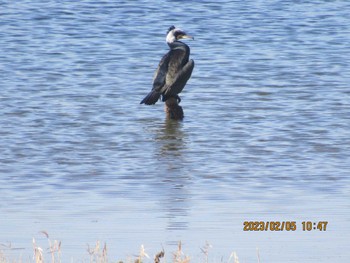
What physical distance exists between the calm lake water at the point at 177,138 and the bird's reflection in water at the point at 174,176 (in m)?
0.02

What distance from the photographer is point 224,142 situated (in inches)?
522

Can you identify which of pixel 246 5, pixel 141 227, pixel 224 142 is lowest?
pixel 246 5

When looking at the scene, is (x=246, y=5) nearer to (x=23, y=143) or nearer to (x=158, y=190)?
(x=23, y=143)

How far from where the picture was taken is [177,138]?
543 inches

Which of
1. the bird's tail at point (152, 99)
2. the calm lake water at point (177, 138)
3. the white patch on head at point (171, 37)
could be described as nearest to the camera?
the calm lake water at point (177, 138)

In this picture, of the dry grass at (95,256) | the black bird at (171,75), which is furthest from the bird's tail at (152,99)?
the dry grass at (95,256)

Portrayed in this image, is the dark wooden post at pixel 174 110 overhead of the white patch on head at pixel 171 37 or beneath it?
beneath

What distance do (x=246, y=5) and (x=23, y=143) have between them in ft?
54.5

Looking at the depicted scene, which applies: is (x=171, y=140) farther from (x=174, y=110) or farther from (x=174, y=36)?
(x=174, y=36)

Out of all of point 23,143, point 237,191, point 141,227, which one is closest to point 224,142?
point 23,143

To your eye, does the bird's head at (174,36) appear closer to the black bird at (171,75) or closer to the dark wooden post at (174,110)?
the black bird at (171,75)
